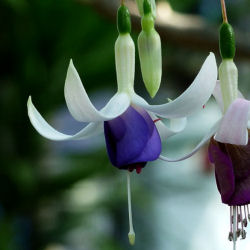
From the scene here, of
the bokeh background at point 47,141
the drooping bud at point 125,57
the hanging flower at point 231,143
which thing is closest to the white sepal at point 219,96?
the hanging flower at point 231,143

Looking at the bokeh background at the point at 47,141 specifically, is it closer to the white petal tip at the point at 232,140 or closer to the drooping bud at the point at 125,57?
the drooping bud at the point at 125,57

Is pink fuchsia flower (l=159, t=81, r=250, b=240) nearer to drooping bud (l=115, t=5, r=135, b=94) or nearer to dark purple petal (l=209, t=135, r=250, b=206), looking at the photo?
dark purple petal (l=209, t=135, r=250, b=206)

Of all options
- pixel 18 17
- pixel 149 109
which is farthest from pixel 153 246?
pixel 149 109

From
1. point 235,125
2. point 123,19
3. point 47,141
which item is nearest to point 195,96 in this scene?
point 235,125

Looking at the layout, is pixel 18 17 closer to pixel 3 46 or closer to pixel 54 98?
pixel 3 46

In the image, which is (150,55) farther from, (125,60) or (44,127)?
(44,127)
